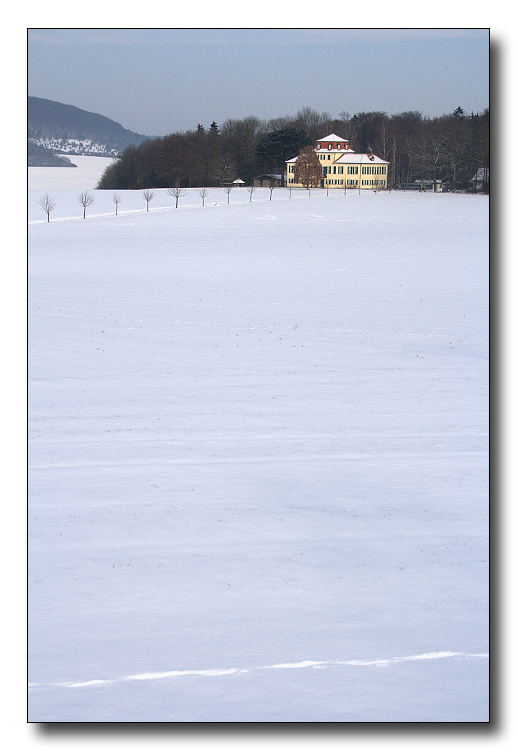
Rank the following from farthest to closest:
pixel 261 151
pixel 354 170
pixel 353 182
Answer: pixel 353 182
pixel 354 170
pixel 261 151

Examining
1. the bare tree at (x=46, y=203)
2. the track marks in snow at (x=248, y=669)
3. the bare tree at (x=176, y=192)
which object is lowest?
the track marks in snow at (x=248, y=669)

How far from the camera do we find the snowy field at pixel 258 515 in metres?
5.37

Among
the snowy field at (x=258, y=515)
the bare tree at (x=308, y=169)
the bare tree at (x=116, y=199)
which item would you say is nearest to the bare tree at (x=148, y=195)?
the bare tree at (x=116, y=199)

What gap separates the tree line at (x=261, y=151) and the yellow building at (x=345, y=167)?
99 centimetres

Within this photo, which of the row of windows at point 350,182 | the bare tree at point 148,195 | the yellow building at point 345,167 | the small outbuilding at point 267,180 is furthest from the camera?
the row of windows at point 350,182

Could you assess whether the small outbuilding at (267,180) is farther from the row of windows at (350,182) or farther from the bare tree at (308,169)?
the bare tree at (308,169)

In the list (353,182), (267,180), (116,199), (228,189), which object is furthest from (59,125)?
(353,182)

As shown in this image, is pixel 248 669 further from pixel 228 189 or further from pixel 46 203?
pixel 228 189

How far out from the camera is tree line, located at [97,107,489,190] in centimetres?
5225

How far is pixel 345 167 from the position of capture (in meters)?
80.1

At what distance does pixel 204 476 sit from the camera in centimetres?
897

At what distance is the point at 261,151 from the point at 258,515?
2695 inches
